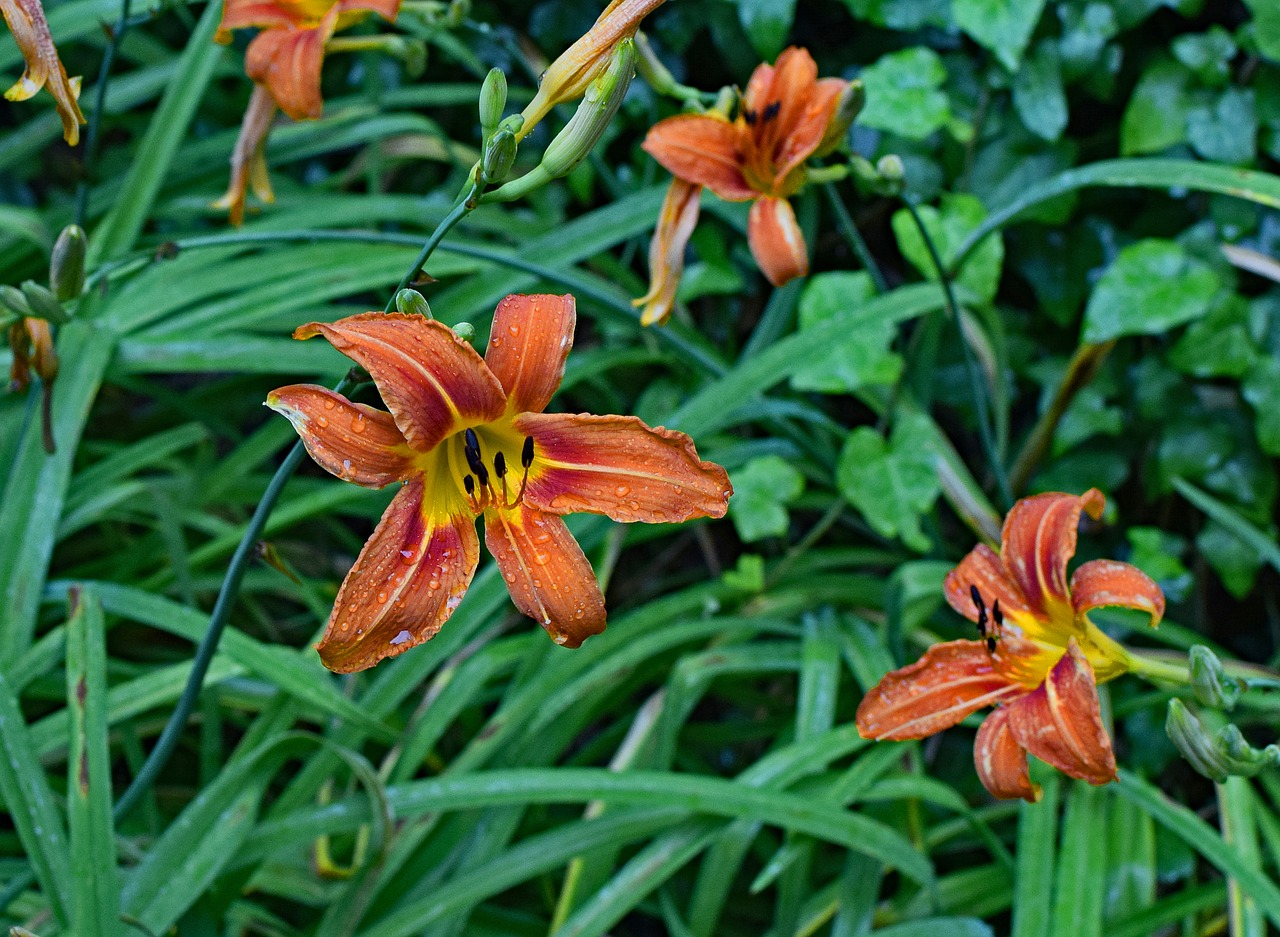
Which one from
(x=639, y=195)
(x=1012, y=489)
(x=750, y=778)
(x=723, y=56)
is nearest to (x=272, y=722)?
(x=750, y=778)

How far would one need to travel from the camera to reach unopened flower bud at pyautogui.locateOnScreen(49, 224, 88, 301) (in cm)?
103

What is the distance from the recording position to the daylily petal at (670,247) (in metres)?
1.22

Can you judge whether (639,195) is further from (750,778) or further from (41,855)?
(41,855)

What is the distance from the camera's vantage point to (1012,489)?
76.1 inches

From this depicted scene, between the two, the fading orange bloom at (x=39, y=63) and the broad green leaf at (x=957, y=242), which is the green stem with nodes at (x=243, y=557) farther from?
the broad green leaf at (x=957, y=242)

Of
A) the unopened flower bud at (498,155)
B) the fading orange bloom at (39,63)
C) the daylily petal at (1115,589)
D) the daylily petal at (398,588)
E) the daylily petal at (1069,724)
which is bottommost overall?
the daylily petal at (1069,724)

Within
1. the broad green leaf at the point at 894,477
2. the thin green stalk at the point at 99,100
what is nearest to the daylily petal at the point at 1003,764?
the broad green leaf at the point at 894,477

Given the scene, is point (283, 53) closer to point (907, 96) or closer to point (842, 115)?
point (842, 115)

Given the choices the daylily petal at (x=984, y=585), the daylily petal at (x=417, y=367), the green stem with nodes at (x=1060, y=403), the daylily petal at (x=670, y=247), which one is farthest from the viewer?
the green stem with nodes at (x=1060, y=403)

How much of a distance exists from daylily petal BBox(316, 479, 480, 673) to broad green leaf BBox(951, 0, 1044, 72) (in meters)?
1.36

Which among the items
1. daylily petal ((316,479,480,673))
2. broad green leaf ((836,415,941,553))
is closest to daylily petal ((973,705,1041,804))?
daylily petal ((316,479,480,673))

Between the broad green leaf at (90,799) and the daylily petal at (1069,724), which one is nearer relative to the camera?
the daylily petal at (1069,724)

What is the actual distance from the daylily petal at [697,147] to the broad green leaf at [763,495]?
1.85 ft

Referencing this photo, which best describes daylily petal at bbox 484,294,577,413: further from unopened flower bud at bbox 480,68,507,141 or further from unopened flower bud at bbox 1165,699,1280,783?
unopened flower bud at bbox 1165,699,1280,783
